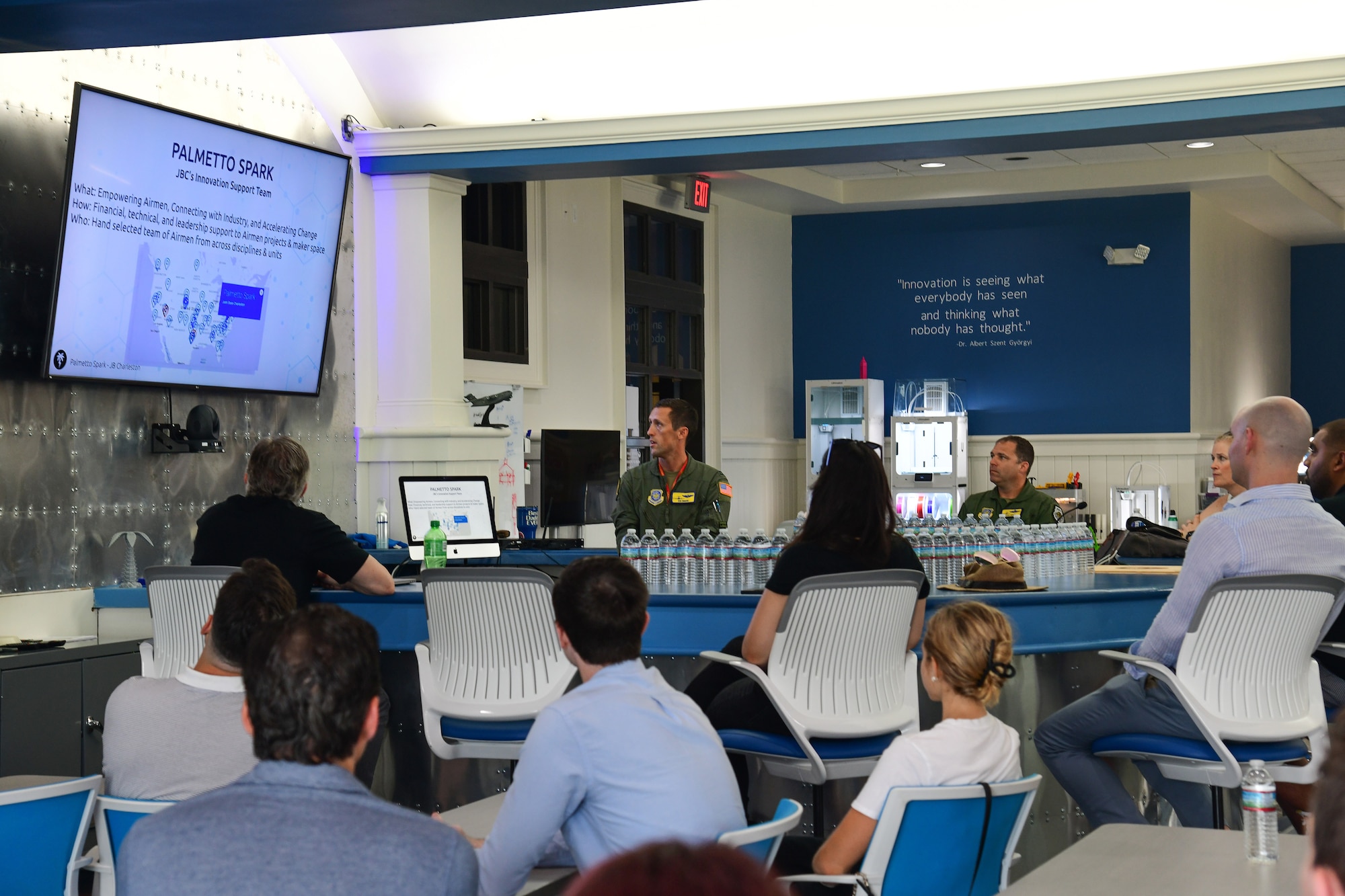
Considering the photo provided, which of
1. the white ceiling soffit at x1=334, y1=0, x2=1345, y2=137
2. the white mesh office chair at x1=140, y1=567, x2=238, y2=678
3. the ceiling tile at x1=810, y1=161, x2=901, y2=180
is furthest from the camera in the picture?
the ceiling tile at x1=810, y1=161, x2=901, y2=180

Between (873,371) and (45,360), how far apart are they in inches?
287

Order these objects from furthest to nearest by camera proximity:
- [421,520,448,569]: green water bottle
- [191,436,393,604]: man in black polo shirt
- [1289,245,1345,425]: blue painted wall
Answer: [1289,245,1345,425]: blue painted wall, [421,520,448,569]: green water bottle, [191,436,393,604]: man in black polo shirt

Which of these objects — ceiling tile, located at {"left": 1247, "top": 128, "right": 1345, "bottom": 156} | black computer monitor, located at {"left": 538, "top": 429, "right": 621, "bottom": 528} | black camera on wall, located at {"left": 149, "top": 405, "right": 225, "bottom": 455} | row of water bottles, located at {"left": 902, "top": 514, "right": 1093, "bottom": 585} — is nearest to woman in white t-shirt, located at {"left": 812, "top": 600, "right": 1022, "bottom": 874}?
row of water bottles, located at {"left": 902, "top": 514, "right": 1093, "bottom": 585}

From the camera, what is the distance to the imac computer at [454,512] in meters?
5.44

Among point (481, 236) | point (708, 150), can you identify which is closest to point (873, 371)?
point (481, 236)

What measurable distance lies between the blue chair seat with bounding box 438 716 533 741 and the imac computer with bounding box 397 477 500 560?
1.51 metres

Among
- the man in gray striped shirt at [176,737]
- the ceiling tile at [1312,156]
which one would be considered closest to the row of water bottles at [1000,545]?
the man in gray striped shirt at [176,737]

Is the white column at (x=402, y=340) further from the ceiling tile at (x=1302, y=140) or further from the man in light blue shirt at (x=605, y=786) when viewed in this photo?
the ceiling tile at (x=1302, y=140)

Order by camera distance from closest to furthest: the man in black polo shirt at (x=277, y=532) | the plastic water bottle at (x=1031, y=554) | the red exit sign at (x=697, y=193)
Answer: the man in black polo shirt at (x=277, y=532) → the plastic water bottle at (x=1031, y=554) → the red exit sign at (x=697, y=193)

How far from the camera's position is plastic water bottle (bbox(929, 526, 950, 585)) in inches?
175

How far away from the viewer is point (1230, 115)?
4.88 meters

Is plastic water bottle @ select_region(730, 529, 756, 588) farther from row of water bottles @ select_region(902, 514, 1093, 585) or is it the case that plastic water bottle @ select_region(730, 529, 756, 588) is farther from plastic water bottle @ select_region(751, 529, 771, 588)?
row of water bottles @ select_region(902, 514, 1093, 585)

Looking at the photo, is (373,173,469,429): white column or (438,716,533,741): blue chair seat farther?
(373,173,469,429): white column

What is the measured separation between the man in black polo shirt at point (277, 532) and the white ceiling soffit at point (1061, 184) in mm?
5376
